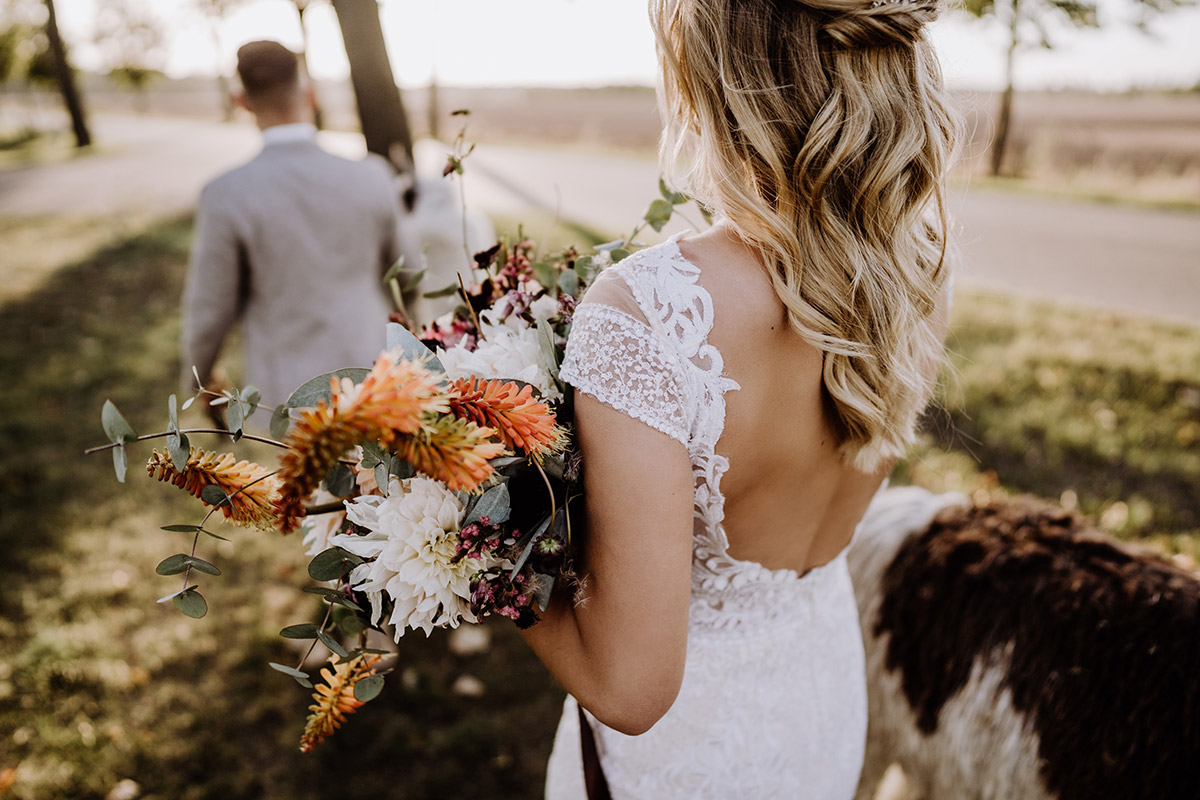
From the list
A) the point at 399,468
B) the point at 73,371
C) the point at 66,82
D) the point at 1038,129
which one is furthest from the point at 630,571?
the point at 1038,129

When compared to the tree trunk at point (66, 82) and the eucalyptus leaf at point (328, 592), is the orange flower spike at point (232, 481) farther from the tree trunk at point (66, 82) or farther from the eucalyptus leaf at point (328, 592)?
the tree trunk at point (66, 82)

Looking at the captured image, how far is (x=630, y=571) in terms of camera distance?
1.03m

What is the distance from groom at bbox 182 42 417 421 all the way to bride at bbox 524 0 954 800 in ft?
7.88

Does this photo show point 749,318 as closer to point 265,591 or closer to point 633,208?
point 265,591

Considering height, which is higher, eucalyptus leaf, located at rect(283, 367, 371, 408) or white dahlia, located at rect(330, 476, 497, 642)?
eucalyptus leaf, located at rect(283, 367, 371, 408)

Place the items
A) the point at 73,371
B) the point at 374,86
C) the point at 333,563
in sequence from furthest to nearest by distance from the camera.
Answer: the point at 73,371 → the point at 374,86 → the point at 333,563

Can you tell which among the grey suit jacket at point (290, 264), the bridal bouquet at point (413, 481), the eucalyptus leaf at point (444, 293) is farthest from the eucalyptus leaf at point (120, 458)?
the grey suit jacket at point (290, 264)

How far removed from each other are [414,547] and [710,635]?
0.73 m

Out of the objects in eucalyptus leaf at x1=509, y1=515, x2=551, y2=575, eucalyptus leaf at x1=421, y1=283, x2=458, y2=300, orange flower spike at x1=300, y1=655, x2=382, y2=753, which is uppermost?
eucalyptus leaf at x1=421, y1=283, x2=458, y2=300

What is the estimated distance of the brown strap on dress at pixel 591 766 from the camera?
1430mm

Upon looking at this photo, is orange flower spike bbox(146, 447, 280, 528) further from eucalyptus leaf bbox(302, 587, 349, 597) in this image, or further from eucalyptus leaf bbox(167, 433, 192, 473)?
eucalyptus leaf bbox(302, 587, 349, 597)

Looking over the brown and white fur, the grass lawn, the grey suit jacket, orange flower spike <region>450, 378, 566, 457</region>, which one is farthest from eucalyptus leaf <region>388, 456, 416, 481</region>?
the grey suit jacket

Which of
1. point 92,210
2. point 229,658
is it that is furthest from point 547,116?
point 229,658

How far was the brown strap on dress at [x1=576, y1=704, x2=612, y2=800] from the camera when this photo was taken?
1.43 meters
